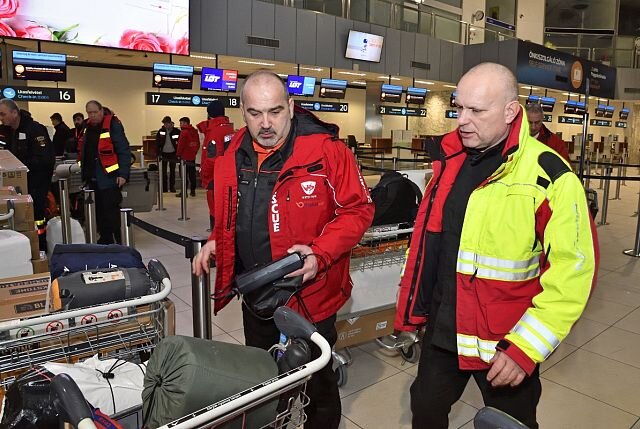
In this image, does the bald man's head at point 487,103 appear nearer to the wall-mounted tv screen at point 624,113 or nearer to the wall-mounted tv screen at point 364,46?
the wall-mounted tv screen at point 364,46

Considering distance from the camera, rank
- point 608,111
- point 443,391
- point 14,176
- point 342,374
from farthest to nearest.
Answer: point 608,111 → point 14,176 → point 342,374 → point 443,391

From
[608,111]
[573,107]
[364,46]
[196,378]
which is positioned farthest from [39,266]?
[608,111]

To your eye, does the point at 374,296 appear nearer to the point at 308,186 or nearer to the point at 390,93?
the point at 308,186

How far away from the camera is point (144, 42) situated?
1011 cm

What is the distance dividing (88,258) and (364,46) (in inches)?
531

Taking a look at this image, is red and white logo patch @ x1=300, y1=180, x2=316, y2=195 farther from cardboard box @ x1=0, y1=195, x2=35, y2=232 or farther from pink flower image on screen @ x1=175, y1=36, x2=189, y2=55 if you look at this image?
pink flower image on screen @ x1=175, y1=36, x2=189, y2=55

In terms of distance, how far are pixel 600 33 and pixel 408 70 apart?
14143mm

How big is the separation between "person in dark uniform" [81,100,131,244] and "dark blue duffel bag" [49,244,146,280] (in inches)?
141

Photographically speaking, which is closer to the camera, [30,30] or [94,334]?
[94,334]

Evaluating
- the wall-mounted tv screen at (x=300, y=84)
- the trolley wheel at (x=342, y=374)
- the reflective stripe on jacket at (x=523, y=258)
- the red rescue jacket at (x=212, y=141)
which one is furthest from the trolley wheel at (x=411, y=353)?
the wall-mounted tv screen at (x=300, y=84)

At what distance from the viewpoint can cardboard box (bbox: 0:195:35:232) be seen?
3.35m

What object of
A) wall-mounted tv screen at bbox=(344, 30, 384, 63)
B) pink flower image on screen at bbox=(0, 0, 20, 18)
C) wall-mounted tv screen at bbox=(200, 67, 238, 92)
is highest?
wall-mounted tv screen at bbox=(344, 30, 384, 63)

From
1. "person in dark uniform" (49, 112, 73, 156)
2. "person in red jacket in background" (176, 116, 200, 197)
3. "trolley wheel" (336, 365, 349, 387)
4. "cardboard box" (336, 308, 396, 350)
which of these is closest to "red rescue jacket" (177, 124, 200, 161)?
"person in red jacket in background" (176, 116, 200, 197)

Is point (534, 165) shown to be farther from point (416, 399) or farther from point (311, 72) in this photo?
point (311, 72)
